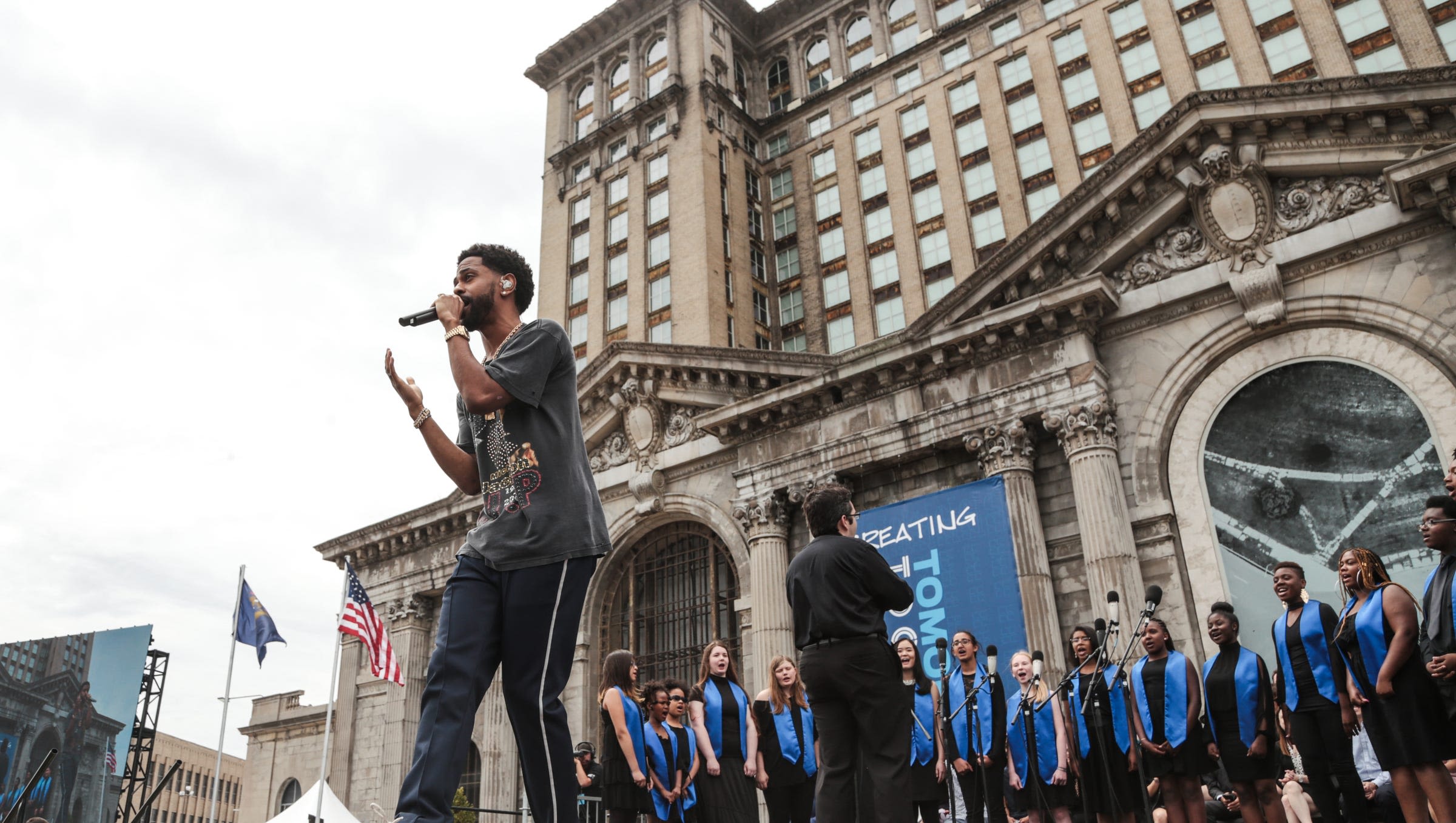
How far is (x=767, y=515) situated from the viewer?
821 inches

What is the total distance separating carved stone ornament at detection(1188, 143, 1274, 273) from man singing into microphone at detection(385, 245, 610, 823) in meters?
16.5

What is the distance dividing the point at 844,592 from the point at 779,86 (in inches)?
1782

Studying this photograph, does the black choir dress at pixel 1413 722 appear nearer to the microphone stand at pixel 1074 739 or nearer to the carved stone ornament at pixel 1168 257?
the microphone stand at pixel 1074 739

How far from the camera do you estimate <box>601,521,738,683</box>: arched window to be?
2248 cm

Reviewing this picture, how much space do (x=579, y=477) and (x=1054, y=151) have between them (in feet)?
Result: 122

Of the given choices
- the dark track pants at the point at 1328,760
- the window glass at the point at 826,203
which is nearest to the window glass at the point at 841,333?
the window glass at the point at 826,203

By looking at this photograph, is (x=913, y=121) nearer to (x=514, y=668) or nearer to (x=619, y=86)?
(x=619, y=86)

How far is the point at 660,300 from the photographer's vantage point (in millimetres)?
40062

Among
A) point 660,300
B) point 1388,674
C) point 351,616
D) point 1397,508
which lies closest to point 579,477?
point 1388,674

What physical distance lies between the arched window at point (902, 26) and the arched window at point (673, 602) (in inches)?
1127

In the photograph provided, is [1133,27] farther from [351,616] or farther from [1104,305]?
[351,616]

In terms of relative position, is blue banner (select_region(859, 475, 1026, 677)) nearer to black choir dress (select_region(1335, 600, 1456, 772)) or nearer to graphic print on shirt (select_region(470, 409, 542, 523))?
black choir dress (select_region(1335, 600, 1456, 772))

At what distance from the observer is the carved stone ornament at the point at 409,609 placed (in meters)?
27.9

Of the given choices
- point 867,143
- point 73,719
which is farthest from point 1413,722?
point 867,143
